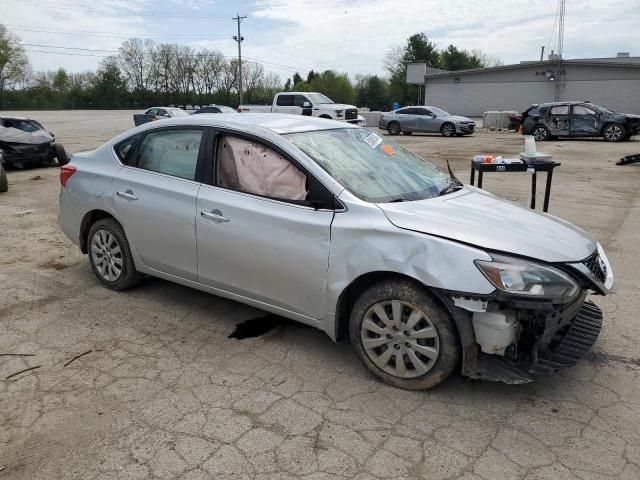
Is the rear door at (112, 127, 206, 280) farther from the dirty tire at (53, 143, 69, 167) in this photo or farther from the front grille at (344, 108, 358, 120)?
the front grille at (344, 108, 358, 120)

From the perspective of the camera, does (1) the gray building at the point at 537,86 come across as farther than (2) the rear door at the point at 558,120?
Yes

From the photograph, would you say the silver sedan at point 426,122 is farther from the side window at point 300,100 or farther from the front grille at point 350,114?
the side window at point 300,100

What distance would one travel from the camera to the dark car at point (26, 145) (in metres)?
14.1

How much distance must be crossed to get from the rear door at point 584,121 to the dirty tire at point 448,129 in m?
5.76

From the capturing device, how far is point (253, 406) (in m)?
3.15

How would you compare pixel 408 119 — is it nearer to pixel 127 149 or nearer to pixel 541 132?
pixel 541 132

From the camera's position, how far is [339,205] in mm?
3443

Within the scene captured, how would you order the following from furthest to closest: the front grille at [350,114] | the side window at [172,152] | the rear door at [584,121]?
the front grille at [350,114], the rear door at [584,121], the side window at [172,152]

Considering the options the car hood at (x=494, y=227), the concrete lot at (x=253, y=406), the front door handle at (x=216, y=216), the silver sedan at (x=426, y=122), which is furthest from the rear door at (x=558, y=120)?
the front door handle at (x=216, y=216)

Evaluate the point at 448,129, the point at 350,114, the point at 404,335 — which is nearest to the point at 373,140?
the point at 404,335

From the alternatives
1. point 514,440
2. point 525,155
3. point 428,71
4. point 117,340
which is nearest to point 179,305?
point 117,340

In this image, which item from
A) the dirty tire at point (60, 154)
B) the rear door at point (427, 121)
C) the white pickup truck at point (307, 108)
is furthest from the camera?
the rear door at point (427, 121)

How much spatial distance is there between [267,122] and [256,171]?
453 millimetres

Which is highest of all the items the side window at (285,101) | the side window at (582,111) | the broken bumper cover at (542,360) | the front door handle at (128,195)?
the side window at (285,101)
